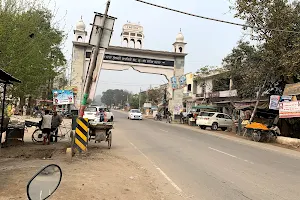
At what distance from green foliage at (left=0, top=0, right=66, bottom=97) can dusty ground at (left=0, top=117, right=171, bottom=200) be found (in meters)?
2.76

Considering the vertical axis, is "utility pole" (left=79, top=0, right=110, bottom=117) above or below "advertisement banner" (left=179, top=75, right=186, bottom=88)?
below

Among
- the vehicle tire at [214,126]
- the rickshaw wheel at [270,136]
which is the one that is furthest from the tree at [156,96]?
the rickshaw wheel at [270,136]

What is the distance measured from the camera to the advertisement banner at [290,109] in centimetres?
1914

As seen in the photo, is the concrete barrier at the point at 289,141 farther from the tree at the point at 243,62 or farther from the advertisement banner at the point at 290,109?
the tree at the point at 243,62

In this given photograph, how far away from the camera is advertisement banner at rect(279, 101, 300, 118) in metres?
19.1

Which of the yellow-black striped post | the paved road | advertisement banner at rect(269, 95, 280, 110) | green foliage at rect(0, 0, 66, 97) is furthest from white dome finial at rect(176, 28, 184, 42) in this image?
the yellow-black striped post

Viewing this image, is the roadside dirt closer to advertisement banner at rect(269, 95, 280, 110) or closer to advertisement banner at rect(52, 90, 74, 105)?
advertisement banner at rect(52, 90, 74, 105)

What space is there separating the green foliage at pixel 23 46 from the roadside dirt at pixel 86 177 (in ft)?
9.11

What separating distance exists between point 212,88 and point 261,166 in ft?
128

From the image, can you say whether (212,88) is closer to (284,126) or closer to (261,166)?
(284,126)

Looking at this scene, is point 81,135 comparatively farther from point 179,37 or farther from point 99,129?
point 179,37

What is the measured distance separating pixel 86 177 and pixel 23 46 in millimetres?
6017

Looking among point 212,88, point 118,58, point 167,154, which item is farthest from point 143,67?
point 167,154

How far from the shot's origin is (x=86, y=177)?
7.37 m
